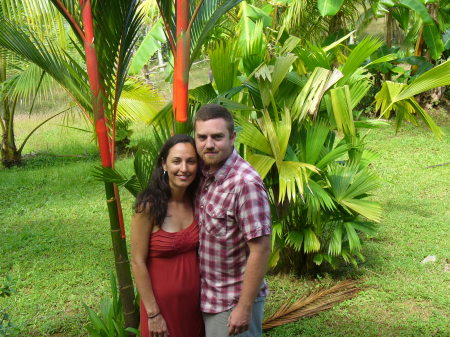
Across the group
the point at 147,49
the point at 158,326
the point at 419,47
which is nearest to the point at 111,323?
the point at 158,326

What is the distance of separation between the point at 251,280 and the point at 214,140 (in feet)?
1.85

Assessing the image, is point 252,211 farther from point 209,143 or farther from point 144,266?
point 144,266

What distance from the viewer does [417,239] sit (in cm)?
575

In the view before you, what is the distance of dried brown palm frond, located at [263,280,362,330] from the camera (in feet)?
13.5

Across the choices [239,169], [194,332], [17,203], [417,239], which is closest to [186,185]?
[239,169]

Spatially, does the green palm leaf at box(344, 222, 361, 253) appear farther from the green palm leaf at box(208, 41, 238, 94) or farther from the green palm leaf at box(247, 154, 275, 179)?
the green palm leaf at box(208, 41, 238, 94)

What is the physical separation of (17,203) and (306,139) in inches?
185

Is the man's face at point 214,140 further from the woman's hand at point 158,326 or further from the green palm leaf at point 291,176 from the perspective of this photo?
the green palm leaf at point 291,176

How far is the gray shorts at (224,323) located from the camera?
7.92ft

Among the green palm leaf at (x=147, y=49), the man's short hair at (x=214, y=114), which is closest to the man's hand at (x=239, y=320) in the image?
the man's short hair at (x=214, y=114)

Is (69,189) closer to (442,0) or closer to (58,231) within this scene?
(58,231)

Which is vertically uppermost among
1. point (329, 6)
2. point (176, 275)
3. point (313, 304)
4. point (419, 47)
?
point (329, 6)

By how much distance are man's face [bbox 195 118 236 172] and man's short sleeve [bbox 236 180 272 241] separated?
0.16 m

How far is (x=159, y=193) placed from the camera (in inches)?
98.2
